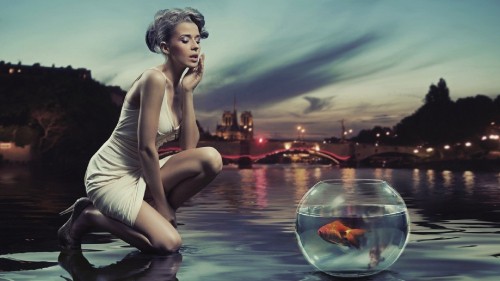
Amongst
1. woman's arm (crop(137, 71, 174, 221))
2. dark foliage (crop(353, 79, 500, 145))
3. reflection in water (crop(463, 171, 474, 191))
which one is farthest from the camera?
dark foliage (crop(353, 79, 500, 145))

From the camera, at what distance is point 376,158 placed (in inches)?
4783

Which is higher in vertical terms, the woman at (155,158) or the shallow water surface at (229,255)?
the woman at (155,158)

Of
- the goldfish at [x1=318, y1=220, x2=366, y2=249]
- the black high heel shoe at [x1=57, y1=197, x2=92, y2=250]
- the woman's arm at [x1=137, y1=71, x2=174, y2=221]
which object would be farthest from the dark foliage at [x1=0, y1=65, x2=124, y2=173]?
the goldfish at [x1=318, y1=220, x2=366, y2=249]

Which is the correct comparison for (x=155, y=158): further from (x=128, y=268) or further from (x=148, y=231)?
(x=128, y=268)

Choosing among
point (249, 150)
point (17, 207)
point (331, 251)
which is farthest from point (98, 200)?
point (249, 150)

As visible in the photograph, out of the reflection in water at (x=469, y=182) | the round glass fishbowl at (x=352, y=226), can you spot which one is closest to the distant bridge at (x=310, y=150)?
the reflection in water at (x=469, y=182)

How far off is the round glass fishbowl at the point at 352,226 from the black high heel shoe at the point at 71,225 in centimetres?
223

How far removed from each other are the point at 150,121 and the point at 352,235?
1954 mm

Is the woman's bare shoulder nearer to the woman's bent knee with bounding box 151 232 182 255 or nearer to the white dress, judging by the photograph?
the white dress

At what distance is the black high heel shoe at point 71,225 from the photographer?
5.97m

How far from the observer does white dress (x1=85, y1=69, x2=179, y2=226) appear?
556cm

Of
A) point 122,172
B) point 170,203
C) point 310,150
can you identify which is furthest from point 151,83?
point 310,150

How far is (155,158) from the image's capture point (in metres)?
5.38

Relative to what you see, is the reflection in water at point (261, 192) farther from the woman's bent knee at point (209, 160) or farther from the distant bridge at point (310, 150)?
the distant bridge at point (310, 150)
